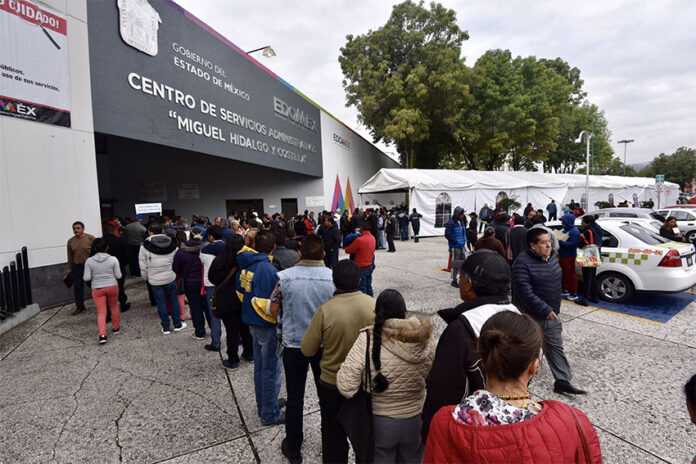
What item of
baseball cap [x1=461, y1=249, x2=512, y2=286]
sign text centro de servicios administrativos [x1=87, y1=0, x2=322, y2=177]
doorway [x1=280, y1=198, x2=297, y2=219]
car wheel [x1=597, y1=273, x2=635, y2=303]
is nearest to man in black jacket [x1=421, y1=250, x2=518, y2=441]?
baseball cap [x1=461, y1=249, x2=512, y2=286]

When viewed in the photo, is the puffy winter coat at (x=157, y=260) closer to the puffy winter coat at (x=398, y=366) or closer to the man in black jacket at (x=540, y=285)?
the puffy winter coat at (x=398, y=366)

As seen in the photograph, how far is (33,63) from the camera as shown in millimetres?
6523

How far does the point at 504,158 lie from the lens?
1298 inches

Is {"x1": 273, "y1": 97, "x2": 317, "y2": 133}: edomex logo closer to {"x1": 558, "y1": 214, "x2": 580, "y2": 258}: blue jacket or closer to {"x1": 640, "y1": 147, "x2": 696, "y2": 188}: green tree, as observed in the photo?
{"x1": 558, "y1": 214, "x2": 580, "y2": 258}: blue jacket

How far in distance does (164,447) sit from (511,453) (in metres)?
3.04

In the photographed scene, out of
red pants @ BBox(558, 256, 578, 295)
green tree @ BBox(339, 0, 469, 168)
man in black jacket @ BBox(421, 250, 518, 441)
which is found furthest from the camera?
green tree @ BBox(339, 0, 469, 168)

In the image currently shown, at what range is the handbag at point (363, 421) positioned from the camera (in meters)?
1.85

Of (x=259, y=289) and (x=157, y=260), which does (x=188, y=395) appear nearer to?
(x=259, y=289)

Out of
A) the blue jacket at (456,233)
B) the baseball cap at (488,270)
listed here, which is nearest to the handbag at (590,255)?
the blue jacket at (456,233)

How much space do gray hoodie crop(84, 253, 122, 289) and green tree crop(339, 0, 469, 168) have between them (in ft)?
67.2

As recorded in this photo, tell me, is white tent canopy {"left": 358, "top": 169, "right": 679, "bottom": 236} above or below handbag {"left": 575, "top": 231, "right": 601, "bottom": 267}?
above

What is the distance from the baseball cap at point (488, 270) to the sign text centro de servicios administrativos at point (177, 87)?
9.15 m

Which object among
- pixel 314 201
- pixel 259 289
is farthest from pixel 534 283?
pixel 314 201

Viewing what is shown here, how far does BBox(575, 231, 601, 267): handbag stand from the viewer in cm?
612
